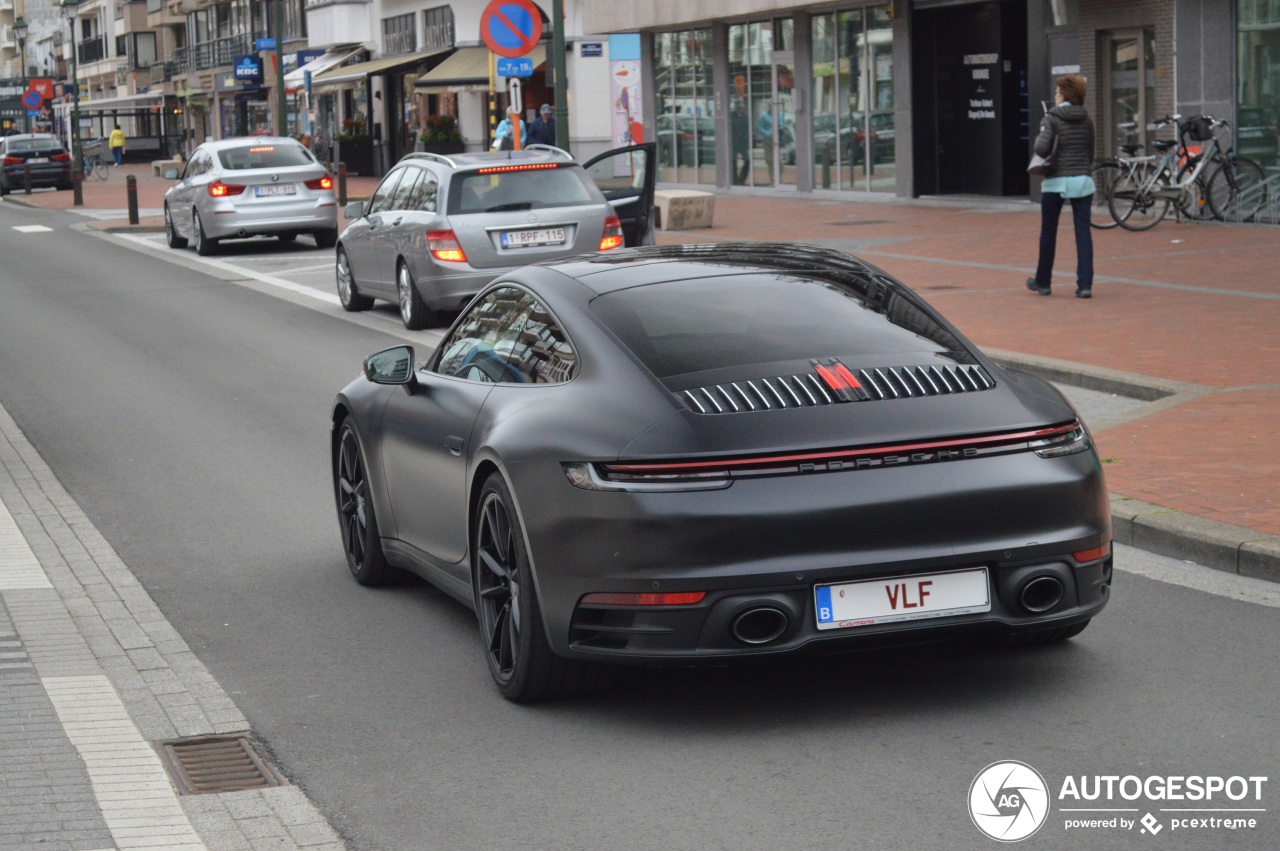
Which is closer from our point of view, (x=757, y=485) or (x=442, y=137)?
(x=757, y=485)

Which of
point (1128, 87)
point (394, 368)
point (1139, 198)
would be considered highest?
point (1128, 87)

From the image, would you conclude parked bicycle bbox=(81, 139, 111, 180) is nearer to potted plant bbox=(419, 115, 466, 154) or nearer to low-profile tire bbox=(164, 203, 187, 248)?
potted plant bbox=(419, 115, 466, 154)

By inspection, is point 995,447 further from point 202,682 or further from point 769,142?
point 769,142

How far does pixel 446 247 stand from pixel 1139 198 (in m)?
10.5

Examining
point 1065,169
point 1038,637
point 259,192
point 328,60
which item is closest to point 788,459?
point 1038,637

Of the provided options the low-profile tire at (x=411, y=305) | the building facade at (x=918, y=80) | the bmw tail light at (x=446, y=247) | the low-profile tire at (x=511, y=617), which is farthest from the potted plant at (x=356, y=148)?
the low-profile tire at (x=511, y=617)

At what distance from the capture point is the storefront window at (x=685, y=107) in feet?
133

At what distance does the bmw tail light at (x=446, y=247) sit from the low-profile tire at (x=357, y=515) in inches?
341

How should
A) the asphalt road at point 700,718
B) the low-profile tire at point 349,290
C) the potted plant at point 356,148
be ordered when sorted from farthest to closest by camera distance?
1. the potted plant at point 356,148
2. the low-profile tire at point 349,290
3. the asphalt road at point 700,718

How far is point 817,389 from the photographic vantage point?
5.25 meters

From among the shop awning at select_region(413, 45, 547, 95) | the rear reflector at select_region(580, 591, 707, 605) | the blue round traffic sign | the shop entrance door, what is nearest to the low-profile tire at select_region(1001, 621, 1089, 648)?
the rear reflector at select_region(580, 591, 707, 605)

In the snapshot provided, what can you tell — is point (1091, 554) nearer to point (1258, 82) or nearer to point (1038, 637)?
point (1038, 637)

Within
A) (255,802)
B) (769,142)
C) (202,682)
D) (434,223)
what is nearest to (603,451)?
(255,802)

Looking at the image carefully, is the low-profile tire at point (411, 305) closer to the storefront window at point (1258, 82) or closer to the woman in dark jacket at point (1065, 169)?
the woman in dark jacket at point (1065, 169)
